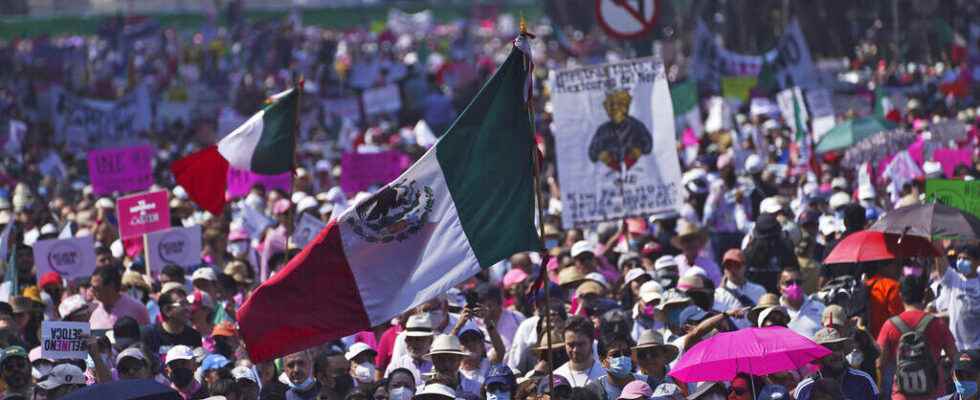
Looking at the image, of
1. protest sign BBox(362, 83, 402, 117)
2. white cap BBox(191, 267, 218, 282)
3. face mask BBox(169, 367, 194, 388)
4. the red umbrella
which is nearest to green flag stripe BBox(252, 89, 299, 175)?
white cap BBox(191, 267, 218, 282)

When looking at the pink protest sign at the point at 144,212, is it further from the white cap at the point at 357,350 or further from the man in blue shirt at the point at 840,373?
→ the man in blue shirt at the point at 840,373

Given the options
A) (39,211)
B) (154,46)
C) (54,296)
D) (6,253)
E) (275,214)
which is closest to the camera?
(54,296)

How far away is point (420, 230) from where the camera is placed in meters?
8.48

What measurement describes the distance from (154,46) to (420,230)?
41.0 meters

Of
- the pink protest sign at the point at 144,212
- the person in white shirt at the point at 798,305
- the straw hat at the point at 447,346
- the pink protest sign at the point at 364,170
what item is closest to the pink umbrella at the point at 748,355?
the straw hat at the point at 447,346

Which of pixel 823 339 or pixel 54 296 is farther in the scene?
pixel 54 296

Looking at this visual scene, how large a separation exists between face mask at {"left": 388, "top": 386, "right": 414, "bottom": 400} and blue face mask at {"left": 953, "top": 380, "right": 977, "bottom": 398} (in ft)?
6.72

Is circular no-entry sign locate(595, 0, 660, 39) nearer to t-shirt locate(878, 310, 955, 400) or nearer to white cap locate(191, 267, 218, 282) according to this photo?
white cap locate(191, 267, 218, 282)

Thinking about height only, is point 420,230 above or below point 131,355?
above

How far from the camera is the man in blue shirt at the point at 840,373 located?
354 inches

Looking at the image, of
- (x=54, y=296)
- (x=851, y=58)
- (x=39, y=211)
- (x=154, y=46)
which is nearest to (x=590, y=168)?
(x=54, y=296)

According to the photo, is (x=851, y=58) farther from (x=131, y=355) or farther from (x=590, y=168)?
(x=131, y=355)

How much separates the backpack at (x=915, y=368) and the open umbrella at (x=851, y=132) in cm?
873

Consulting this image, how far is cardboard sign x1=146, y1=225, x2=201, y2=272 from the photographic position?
45.5ft
